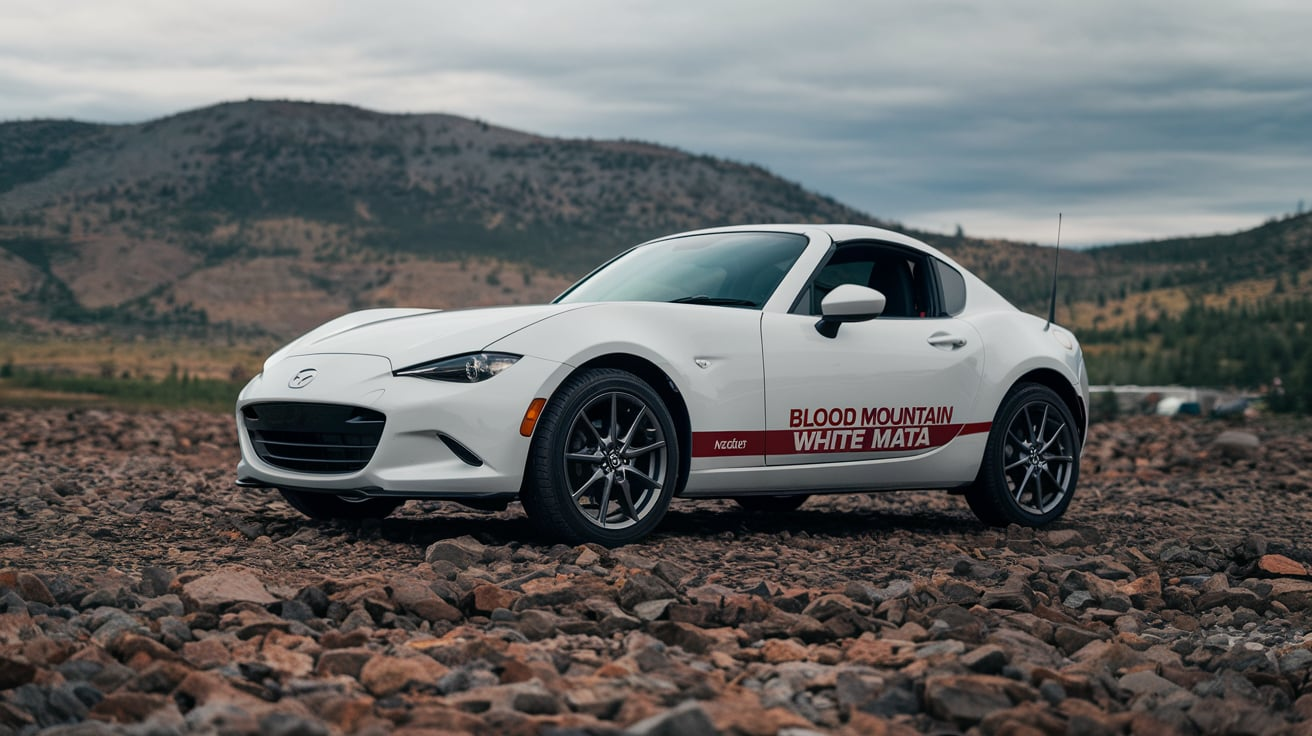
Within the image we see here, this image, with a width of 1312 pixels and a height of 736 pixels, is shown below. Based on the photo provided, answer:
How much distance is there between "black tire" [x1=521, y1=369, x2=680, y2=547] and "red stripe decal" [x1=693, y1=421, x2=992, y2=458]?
0.24 m

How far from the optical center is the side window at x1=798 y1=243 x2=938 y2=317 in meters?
7.86

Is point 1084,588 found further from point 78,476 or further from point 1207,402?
point 1207,402

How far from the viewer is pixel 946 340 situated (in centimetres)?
776

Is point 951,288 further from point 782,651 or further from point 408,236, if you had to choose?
point 408,236

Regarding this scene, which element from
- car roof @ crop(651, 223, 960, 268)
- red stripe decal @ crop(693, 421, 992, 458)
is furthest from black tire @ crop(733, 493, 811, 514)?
car roof @ crop(651, 223, 960, 268)

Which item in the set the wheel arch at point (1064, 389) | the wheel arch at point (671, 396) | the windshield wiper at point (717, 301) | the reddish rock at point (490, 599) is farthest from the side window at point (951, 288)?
the reddish rock at point (490, 599)

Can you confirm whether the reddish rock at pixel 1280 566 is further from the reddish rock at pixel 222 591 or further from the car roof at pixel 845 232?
the reddish rock at pixel 222 591

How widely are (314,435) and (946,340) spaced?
3501 mm

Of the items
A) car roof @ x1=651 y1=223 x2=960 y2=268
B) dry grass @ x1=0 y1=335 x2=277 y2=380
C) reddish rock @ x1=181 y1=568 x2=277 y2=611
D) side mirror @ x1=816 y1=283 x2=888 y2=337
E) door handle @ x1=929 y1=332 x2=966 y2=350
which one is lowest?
dry grass @ x1=0 y1=335 x2=277 y2=380

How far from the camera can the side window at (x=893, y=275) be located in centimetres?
786

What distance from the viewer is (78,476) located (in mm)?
10344

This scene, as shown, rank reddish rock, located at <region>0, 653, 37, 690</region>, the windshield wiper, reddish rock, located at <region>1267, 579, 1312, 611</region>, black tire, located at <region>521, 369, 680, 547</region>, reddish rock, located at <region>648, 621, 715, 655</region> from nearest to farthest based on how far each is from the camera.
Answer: reddish rock, located at <region>0, 653, 37, 690</region>, reddish rock, located at <region>648, 621, 715, 655</region>, reddish rock, located at <region>1267, 579, 1312, 611</region>, black tire, located at <region>521, 369, 680, 547</region>, the windshield wiper

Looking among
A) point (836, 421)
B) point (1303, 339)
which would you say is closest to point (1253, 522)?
point (836, 421)

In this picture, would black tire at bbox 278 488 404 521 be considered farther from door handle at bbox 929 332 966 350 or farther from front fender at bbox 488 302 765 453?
door handle at bbox 929 332 966 350
